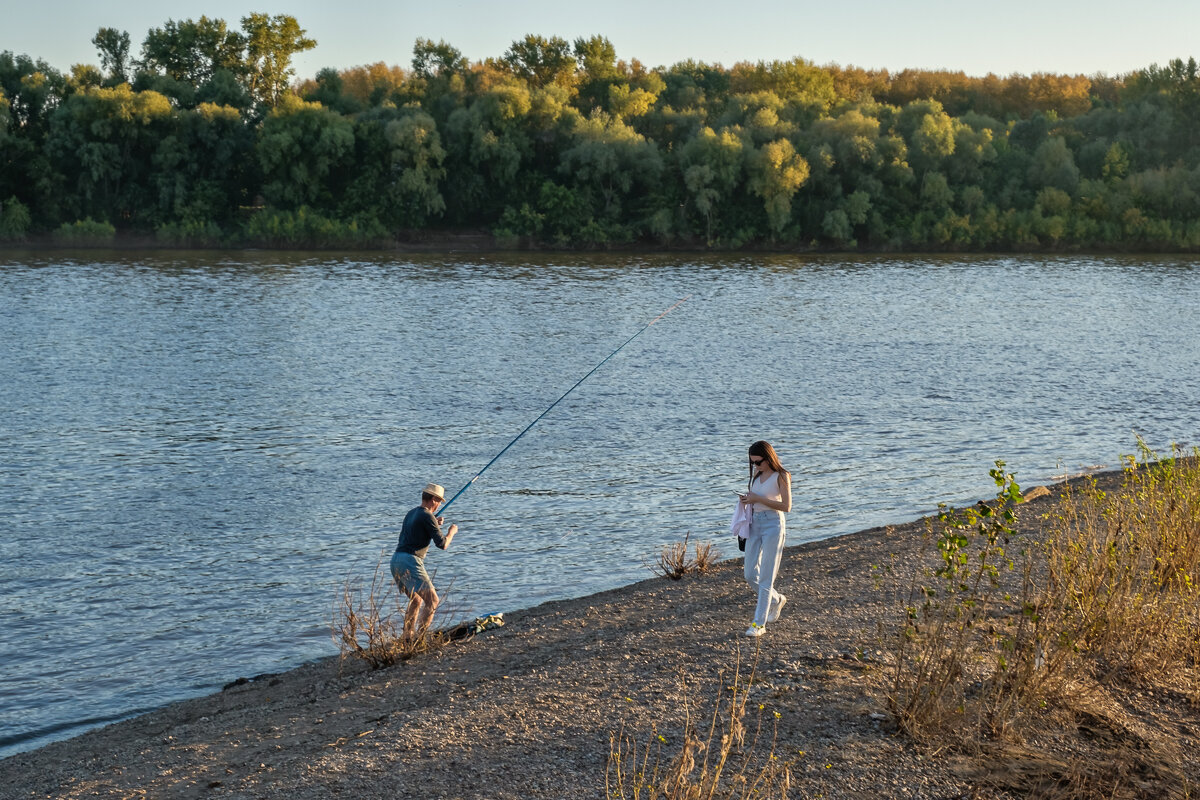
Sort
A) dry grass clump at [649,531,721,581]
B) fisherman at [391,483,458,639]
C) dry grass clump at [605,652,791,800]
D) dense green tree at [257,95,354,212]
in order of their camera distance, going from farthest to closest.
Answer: dense green tree at [257,95,354,212] < dry grass clump at [649,531,721,581] < fisherman at [391,483,458,639] < dry grass clump at [605,652,791,800]

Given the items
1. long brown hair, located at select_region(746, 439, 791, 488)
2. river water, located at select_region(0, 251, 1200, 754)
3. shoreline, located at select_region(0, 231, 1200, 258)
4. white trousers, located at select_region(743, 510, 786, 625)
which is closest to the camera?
long brown hair, located at select_region(746, 439, 791, 488)

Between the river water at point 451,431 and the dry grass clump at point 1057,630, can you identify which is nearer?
the dry grass clump at point 1057,630

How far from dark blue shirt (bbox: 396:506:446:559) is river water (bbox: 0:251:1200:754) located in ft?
5.36

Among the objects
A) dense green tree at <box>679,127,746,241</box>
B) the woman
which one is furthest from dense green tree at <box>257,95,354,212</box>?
the woman

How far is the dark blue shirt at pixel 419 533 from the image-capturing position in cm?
1086

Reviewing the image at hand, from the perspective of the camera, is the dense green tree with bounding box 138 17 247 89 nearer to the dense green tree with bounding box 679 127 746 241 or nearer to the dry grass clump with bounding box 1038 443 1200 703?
the dense green tree with bounding box 679 127 746 241

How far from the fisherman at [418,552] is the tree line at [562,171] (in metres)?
61.8

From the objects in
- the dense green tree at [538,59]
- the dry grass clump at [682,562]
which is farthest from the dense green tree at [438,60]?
the dry grass clump at [682,562]

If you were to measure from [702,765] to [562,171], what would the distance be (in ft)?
226

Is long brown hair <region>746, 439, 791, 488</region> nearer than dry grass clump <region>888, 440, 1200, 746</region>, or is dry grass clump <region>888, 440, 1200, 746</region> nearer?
dry grass clump <region>888, 440, 1200, 746</region>

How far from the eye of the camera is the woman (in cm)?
970

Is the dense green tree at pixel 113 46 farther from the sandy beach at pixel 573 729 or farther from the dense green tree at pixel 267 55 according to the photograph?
the sandy beach at pixel 573 729

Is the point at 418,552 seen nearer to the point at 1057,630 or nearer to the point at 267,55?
the point at 1057,630

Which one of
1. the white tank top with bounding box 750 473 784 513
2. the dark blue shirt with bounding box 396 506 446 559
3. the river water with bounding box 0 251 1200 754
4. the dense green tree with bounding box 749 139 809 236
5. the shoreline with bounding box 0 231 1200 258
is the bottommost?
the river water with bounding box 0 251 1200 754
